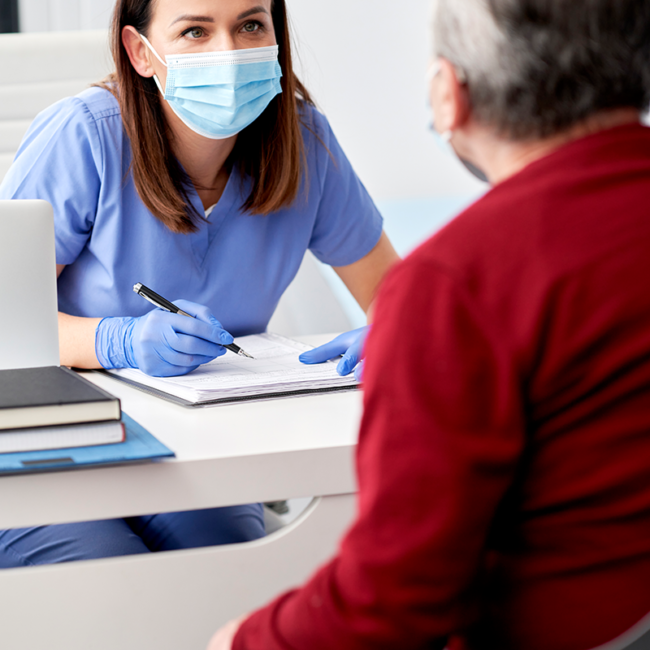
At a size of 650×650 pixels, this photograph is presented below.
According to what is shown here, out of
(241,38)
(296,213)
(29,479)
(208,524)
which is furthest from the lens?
(296,213)

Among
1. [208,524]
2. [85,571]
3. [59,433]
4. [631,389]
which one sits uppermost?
[631,389]

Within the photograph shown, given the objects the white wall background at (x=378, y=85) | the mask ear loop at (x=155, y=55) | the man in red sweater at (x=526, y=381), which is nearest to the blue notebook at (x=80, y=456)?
the man in red sweater at (x=526, y=381)

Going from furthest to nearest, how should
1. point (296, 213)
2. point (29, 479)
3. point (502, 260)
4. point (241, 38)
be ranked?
point (296, 213) < point (241, 38) < point (29, 479) < point (502, 260)

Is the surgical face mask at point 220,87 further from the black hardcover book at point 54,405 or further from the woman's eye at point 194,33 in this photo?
the black hardcover book at point 54,405

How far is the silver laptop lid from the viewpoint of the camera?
773 mm

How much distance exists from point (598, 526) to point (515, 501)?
0.04 m

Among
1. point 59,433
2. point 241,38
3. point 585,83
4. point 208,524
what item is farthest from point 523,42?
point 241,38

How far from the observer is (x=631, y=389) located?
0.38 metres

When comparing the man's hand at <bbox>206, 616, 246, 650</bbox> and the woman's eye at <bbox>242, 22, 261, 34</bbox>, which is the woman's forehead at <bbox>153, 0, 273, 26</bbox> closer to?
the woman's eye at <bbox>242, 22, 261, 34</bbox>

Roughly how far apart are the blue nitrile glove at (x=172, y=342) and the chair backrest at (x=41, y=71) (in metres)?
0.81

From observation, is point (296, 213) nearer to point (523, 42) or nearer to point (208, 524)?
point (208, 524)

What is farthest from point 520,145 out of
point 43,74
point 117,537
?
point 43,74

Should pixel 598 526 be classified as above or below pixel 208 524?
above

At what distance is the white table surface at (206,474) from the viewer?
0.59 m
